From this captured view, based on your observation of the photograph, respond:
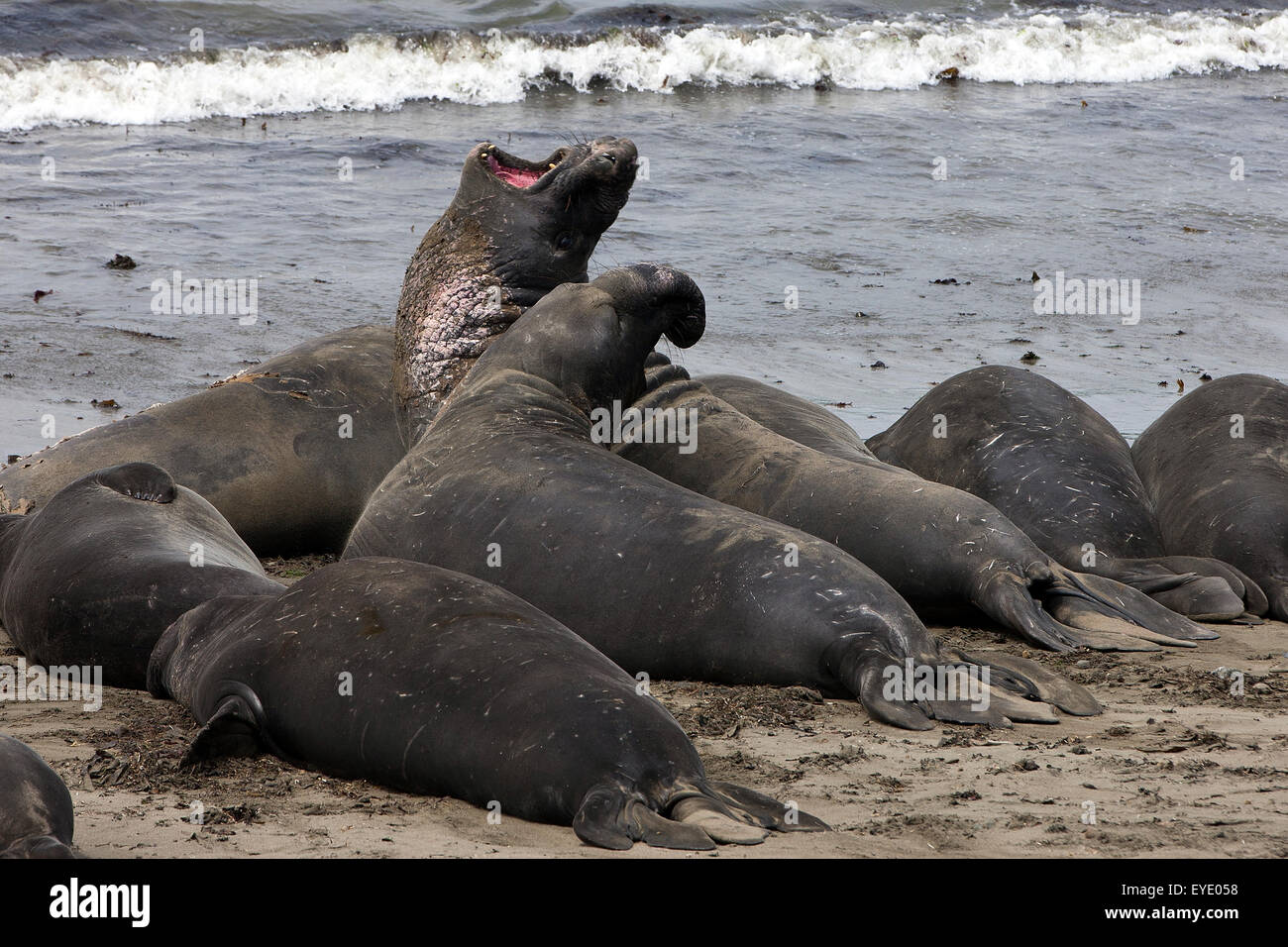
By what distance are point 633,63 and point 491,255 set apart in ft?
54.8

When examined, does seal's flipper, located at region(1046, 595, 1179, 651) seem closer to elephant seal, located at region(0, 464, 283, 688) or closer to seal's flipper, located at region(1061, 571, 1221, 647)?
seal's flipper, located at region(1061, 571, 1221, 647)

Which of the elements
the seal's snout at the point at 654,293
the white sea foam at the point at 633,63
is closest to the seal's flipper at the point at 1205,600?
the seal's snout at the point at 654,293

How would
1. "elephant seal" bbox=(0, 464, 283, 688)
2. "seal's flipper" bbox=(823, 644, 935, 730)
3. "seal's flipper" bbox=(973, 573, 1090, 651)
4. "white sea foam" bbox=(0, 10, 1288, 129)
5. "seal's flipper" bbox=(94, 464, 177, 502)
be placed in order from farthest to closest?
1. "white sea foam" bbox=(0, 10, 1288, 129)
2. "seal's flipper" bbox=(94, 464, 177, 502)
3. "seal's flipper" bbox=(973, 573, 1090, 651)
4. "elephant seal" bbox=(0, 464, 283, 688)
5. "seal's flipper" bbox=(823, 644, 935, 730)

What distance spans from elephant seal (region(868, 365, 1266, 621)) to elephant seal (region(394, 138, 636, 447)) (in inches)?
75.0

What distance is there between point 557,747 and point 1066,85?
24165 mm

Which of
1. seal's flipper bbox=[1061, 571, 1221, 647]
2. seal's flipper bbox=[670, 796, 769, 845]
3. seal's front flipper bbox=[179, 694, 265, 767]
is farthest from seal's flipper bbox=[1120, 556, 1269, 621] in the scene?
seal's front flipper bbox=[179, 694, 265, 767]

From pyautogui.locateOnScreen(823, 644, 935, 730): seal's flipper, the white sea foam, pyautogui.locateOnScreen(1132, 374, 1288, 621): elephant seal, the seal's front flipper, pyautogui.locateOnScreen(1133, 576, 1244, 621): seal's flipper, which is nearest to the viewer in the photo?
the seal's front flipper

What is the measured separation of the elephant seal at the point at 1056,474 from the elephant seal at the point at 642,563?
1.67 m

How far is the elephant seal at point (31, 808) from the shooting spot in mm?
3266

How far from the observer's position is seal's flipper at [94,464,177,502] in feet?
20.6

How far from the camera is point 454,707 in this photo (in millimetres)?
4062

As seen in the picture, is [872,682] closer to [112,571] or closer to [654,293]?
[654,293]

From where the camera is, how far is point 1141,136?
67.6 feet

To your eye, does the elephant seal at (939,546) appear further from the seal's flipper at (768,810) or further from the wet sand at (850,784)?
the seal's flipper at (768,810)
